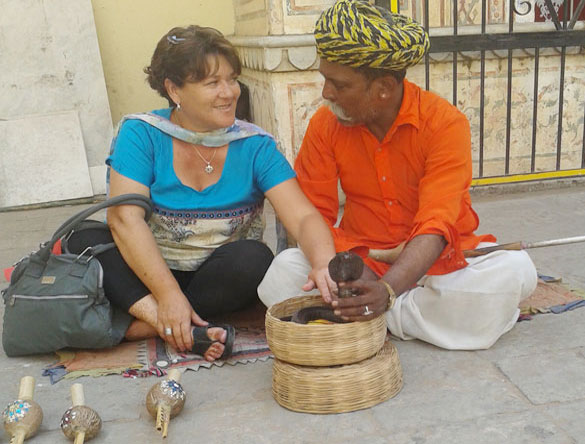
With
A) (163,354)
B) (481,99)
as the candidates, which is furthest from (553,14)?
(163,354)

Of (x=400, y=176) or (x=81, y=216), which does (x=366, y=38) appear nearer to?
(x=400, y=176)

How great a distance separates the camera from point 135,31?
6199mm

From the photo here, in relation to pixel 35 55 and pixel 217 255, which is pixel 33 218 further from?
pixel 217 255

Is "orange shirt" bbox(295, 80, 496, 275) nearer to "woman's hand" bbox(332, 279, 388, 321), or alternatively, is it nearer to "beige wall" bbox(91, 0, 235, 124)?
"woman's hand" bbox(332, 279, 388, 321)

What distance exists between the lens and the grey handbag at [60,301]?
2.77m

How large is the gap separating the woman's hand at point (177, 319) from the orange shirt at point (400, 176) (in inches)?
24.2

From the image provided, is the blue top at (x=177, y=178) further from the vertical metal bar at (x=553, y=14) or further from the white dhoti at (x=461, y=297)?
the vertical metal bar at (x=553, y=14)

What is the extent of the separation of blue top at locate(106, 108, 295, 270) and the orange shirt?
16 cm

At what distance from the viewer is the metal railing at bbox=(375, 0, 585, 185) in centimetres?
509

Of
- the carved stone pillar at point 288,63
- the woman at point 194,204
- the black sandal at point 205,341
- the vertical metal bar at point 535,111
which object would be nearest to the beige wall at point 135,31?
the carved stone pillar at point 288,63

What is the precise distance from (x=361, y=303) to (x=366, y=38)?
90cm

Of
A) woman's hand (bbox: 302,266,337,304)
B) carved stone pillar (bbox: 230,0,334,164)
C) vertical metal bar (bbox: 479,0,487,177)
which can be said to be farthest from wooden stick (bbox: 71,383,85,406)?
vertical metal bar (bbox: 479,0,487,177)

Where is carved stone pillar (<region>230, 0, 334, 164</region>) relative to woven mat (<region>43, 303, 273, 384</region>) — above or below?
above

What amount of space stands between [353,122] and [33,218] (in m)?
3.52
